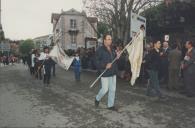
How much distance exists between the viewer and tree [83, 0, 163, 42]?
30.0 metres

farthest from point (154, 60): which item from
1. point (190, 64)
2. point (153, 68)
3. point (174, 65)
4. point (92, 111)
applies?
point (174, 65)

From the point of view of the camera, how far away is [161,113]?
392 inches

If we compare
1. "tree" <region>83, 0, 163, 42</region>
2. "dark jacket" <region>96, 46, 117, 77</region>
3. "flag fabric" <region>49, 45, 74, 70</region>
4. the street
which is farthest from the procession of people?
"tree" <region>83, 0, 163, 42</region>

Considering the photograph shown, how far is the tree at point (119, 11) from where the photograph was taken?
3005 centimetres

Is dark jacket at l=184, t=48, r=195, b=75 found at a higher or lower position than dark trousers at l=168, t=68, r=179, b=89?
higher

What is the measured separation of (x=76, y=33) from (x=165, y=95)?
75513 millimetres

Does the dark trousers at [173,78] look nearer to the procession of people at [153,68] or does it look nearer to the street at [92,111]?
the procession of people at [153,68]

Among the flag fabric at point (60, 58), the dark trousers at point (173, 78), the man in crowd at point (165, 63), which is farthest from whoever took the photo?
the flag fabric at point (60, 58)

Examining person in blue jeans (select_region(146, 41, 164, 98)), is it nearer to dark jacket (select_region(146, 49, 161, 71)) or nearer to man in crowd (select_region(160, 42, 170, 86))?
dark jacket (select_region(146, 49, 161, 71))

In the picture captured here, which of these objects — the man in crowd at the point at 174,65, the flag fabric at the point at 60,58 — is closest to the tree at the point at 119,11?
the flag fabric at the point at 60,58

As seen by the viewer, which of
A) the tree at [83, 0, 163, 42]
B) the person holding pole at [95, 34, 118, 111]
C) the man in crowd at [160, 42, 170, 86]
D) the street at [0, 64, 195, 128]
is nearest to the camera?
the street at [0, 64, 195, 128]

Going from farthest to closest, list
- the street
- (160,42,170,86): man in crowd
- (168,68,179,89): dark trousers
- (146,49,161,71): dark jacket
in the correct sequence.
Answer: (168,68,179,89): dark trousers, (160,42,170,86): man in crowd, (146,49,161,71): dark jacket, the street

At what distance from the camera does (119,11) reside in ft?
102

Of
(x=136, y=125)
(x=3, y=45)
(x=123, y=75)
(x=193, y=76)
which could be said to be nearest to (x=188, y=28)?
(x=123, y=75)
